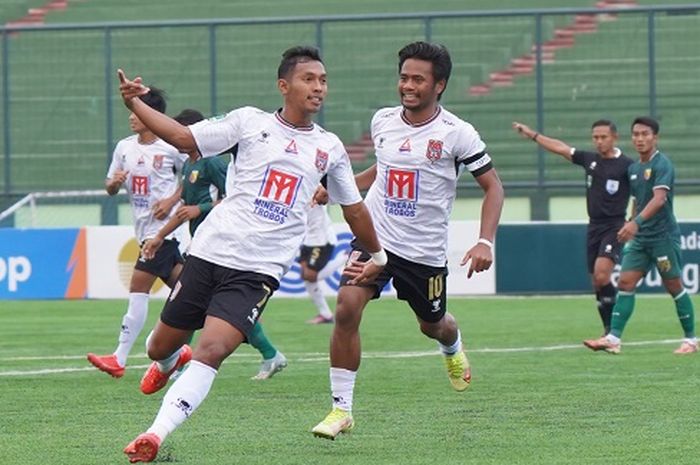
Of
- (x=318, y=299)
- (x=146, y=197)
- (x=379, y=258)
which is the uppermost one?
(x=146, y=197)

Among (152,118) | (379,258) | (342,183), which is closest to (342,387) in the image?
(379,258)

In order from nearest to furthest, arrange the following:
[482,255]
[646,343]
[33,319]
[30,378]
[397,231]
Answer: [482,255] < [397,231] < [30,378] < [646,343] < [33,319]

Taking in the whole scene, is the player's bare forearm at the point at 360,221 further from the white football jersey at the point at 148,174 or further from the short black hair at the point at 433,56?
the white football jersey at the point at 148,174

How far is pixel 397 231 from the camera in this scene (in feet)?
34.2

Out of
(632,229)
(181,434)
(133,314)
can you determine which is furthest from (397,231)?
(632,229)

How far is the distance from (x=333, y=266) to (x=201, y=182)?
9.23 m

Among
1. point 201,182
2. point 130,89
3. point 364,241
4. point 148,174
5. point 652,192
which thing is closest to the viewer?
point 130,89

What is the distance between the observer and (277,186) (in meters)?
8.70

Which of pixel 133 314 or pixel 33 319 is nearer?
pixel 133 314

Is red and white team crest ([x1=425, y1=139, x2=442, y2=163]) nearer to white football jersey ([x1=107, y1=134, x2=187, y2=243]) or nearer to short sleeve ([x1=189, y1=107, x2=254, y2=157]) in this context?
short sleeve ([x1=189, y1=107, x2=254, y2=157])

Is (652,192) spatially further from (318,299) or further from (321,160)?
(321,160)

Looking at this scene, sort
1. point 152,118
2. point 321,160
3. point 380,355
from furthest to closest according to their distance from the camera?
point 380,355, point 321,160, point 152,118

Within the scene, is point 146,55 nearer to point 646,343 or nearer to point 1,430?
point 646,343

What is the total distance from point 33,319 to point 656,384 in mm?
10566
